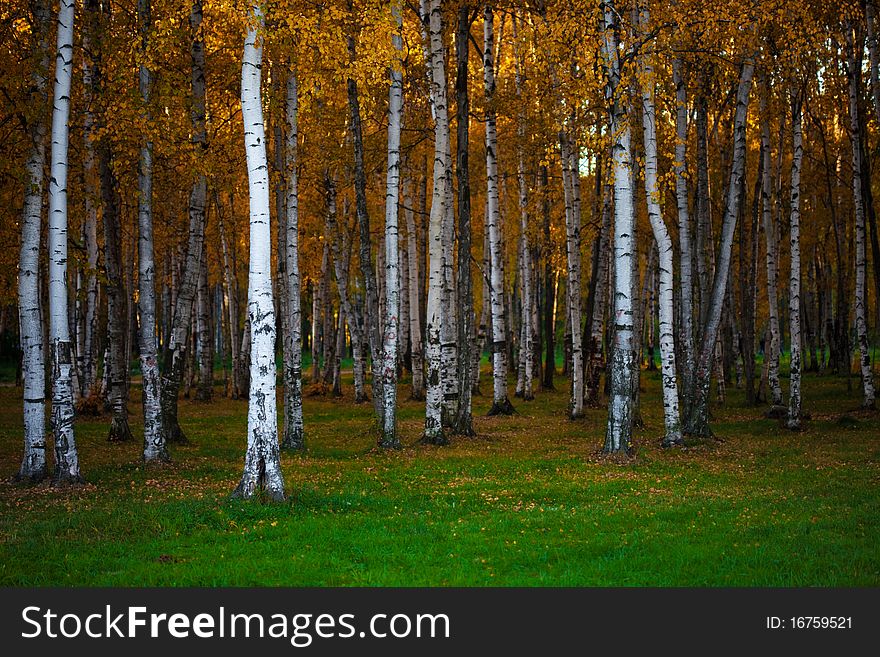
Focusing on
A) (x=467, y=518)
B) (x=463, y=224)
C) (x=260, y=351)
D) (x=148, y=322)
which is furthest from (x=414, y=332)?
(x=467, y=518)

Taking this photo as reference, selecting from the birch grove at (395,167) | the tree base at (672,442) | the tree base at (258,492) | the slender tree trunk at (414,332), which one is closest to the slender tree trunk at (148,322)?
the birch grove at (395,167)

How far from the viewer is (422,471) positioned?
14.9 meters

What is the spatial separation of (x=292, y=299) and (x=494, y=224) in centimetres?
720

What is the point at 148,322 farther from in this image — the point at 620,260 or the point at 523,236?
the point at 523,236

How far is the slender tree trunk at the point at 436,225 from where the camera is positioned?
1775cm

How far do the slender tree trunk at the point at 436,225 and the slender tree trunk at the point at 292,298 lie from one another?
9.49 feet

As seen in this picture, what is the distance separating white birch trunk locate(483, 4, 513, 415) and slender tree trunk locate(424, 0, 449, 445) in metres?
2.70

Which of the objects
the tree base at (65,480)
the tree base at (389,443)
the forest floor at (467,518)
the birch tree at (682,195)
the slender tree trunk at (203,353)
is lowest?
the forest floor at (467,518)

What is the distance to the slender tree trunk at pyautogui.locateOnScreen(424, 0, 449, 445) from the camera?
17750 millimetres

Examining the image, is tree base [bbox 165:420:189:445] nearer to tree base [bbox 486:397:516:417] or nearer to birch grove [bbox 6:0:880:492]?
birch grove [bbox 6:0:880:492]

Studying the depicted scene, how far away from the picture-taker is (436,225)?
17.7 metres

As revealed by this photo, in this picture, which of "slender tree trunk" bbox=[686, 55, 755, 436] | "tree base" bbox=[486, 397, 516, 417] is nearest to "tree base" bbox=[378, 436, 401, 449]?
"slender tree trunk" bbox=[686, 55, 755, 436]

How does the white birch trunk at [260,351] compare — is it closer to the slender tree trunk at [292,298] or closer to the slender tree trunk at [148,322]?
the slender tree trunk at [148,322]

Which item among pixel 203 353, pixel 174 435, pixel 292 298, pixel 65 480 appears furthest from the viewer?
pixel 203 353
